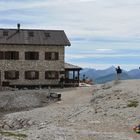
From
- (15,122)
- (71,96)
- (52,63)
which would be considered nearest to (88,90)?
(71,96)

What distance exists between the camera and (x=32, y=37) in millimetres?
73312

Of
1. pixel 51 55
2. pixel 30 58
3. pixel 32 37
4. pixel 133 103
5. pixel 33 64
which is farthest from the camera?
pixel 32 37

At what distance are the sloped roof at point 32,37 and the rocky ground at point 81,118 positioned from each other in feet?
40.3

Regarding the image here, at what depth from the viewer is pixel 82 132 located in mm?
32281

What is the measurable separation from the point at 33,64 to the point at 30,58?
0.96 m

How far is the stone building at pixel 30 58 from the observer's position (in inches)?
2798

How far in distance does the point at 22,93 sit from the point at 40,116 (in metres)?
16.0

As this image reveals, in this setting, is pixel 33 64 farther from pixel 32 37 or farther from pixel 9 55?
pixel 32 37

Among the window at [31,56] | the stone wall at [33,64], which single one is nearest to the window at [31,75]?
the stone wall at [33,64]

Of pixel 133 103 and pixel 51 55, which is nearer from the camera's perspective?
pixel 133 103

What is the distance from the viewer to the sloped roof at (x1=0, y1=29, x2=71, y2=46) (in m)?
71.6

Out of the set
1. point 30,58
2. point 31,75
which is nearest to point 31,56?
point 30,58

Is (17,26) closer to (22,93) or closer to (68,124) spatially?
(22,93)

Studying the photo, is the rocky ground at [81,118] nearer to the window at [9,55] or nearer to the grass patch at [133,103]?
the grass patch at [133,103]
